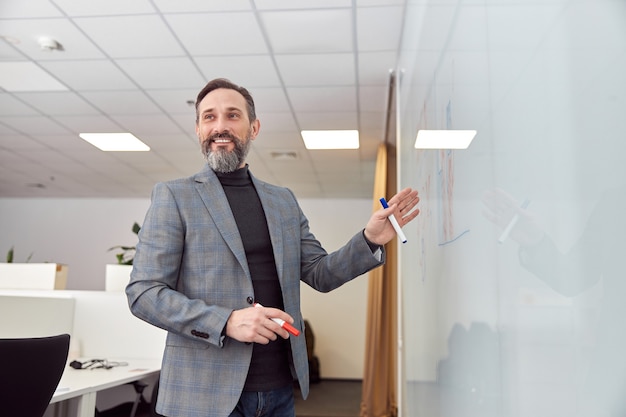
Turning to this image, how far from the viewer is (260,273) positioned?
3.87 feet

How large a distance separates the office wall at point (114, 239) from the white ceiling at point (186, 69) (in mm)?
1899

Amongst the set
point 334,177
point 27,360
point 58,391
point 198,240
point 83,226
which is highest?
point 334,177

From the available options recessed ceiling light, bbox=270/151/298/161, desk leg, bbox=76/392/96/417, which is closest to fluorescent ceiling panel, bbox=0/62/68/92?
recessed ceiling light, bbox=270/151/298/161

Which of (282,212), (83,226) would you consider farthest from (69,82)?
(83,226)

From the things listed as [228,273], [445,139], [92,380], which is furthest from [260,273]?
[92,380]

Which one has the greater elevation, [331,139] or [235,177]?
[331,139]

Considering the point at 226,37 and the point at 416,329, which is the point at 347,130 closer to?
the point at 226,37

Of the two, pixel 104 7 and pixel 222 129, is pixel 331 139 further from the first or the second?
pixel 222 129

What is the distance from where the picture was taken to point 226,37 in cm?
289

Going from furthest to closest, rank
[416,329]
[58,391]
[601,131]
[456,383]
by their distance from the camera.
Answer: [58,391] < [416,329] < [456,383] < [601,131]

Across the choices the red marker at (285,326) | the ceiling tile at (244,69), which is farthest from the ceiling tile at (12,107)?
the red marker at (285,326)

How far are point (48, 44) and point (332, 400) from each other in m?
4.31

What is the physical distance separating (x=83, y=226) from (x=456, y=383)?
774cm

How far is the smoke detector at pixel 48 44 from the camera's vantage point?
9.68 feet
